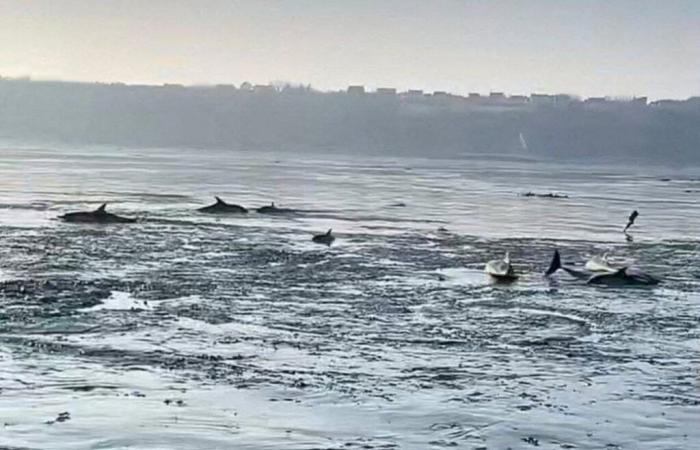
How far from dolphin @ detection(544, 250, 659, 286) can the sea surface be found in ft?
1.59

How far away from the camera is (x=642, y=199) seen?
68.8 metres

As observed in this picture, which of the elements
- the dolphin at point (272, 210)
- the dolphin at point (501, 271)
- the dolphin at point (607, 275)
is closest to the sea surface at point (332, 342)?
the dolphin at point (501, 271)

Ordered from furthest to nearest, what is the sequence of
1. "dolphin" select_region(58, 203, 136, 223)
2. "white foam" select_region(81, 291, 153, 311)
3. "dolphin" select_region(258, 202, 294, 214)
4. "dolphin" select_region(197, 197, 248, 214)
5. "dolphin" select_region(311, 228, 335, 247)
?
1. "dolphin" select_region(258, 202, 294, 214)
2. "dolphin" select_region(197, 197, 248, 214)
3. "dolphin" select_region(58, 203, 136, 223)
4. "dolphin" select_region(311, 228, 335, 247)
5. "white foam" select_region(81, 291, 153, 311)

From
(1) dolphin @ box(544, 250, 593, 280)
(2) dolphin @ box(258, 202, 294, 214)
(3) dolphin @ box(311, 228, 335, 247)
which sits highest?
(1) dolphin @ box(544, 250, 593, 280)

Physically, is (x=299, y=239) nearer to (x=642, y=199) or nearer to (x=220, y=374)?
(x=220, y=374)

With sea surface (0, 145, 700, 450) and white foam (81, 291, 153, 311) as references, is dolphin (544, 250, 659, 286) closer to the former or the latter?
sea surface (0, 145, 700, 450)

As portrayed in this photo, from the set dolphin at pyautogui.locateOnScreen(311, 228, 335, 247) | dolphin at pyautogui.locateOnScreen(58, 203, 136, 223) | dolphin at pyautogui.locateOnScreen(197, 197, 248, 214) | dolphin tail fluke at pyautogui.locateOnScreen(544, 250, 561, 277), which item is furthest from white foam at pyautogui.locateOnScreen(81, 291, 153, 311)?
dolphin at pyautogui.locateOnScreen(197, 197, 248, 214)

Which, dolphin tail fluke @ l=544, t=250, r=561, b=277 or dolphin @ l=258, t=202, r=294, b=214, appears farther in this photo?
dolphin @ l=258, t=202, r=294, b=214

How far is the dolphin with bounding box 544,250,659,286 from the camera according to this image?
26.6 metres

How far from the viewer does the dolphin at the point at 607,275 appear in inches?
1046

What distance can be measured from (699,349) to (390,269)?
10125 mm

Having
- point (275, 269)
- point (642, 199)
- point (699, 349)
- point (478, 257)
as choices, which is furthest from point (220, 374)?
point (642, 199)

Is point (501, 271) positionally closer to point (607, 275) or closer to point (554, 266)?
point (554, 266)

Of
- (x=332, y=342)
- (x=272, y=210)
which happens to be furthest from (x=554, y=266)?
(x=272, y=210)
